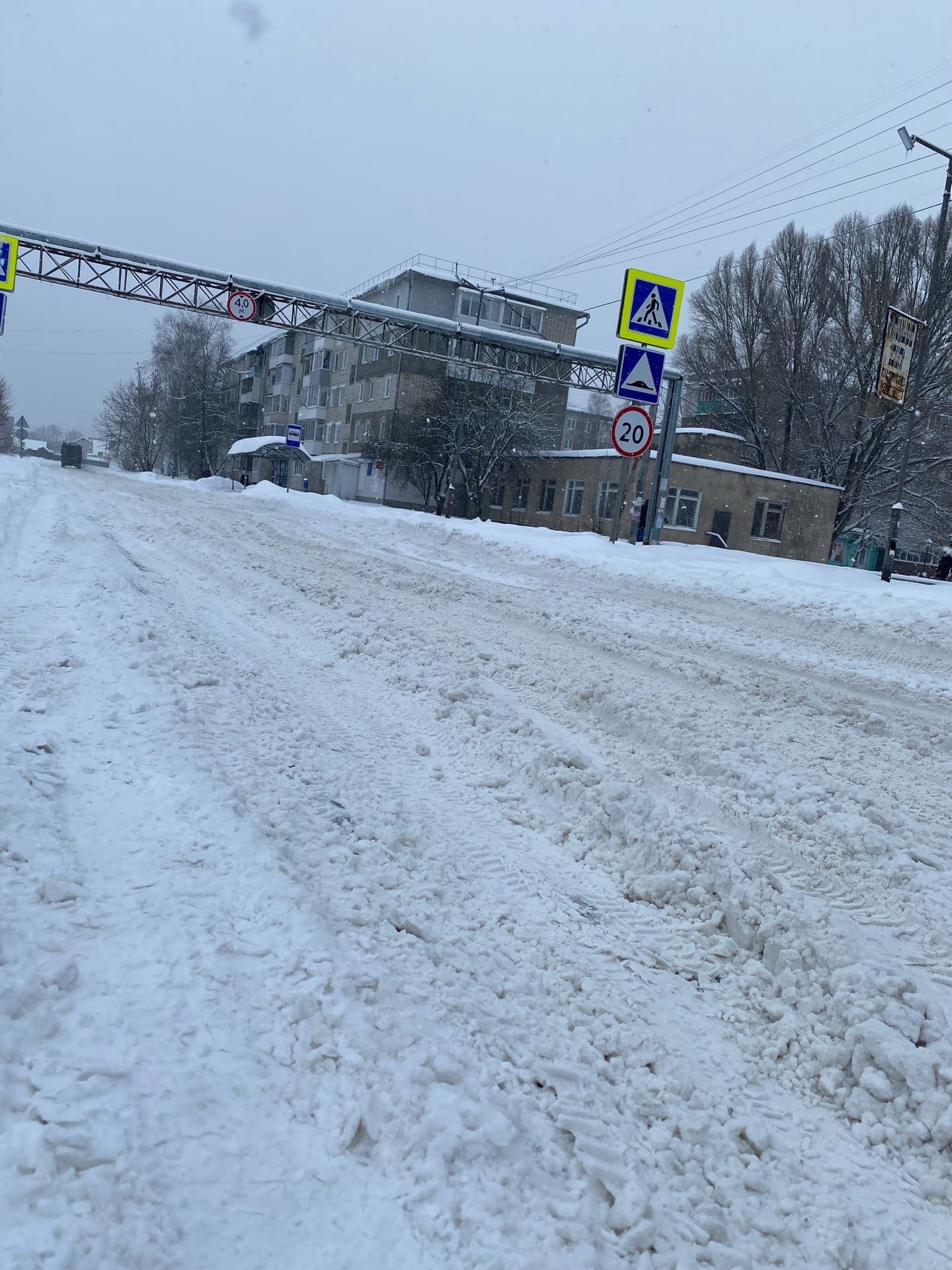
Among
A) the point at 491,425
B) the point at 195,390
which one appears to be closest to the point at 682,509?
the point at 491,425

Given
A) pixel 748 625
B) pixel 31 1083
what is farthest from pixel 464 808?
pixel 748 625

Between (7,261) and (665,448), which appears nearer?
(7,261)

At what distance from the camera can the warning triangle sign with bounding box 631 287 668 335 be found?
13352mm

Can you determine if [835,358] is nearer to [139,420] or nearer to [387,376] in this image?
[387,376]

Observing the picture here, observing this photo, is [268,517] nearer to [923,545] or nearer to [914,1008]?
[914,1008]

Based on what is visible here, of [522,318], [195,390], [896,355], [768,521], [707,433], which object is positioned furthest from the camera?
[195,390]

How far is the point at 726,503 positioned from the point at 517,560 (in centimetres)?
2492

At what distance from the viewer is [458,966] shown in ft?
8.29

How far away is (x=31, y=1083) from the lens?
1774mm

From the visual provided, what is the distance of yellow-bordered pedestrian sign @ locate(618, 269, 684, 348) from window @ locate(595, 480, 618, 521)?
23.8 meters

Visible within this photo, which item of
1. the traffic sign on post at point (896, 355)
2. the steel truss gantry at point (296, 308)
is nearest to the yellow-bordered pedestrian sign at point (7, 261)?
the steel truss gantry at point (296, 308)

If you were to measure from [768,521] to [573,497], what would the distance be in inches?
352

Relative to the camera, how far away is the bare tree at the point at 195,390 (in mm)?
67000

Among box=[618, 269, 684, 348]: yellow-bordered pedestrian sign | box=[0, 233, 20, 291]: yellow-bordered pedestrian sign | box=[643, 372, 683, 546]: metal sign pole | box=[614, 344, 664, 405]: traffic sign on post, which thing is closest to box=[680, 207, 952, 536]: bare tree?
box=[643, 372, 683, 546]: metal sign pole
